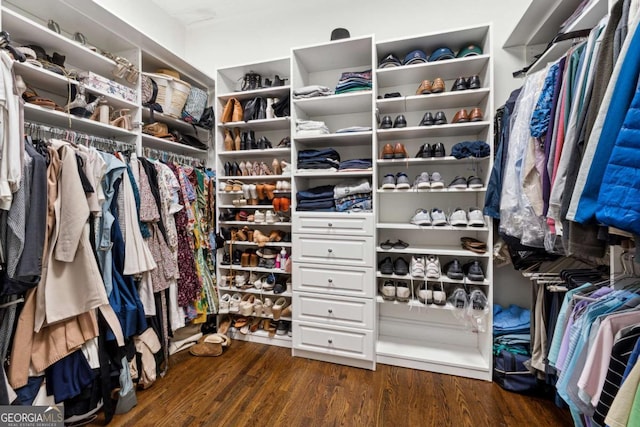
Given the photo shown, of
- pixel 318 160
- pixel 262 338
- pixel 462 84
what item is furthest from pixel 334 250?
pixel 462 84

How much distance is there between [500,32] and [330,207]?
1.76 meters

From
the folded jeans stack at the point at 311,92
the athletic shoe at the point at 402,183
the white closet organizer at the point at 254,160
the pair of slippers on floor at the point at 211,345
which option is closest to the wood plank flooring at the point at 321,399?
the pair of slippers on floor at the point at 211,345

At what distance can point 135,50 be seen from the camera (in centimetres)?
192

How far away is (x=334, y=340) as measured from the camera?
1921 mm

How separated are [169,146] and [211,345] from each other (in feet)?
5.39

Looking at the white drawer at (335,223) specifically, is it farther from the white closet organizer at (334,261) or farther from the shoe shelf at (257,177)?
the shoe shelf at (257,177)

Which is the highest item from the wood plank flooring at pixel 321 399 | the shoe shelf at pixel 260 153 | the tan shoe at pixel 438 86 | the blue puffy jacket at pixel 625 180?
the tan shoe at pixel 438 86

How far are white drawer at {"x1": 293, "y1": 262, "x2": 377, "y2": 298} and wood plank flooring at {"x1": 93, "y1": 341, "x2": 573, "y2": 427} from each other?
21.3 inches

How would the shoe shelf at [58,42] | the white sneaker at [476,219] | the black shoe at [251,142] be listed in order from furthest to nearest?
the black shoe at [251,142], the white sneaker at [476,219], the shoe shelf at [58,42]

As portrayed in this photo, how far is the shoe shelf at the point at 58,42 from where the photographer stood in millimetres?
1311

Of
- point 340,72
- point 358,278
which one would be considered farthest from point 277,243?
point 340,72

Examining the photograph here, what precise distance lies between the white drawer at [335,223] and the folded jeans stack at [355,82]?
906 mm

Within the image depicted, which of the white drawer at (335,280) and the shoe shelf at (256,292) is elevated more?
the white drawer at (335,280)

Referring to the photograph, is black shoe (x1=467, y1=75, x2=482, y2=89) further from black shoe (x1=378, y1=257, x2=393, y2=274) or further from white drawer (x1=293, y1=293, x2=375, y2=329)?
white drawer (x1=293, y1=293, x2=375, y2=329)
